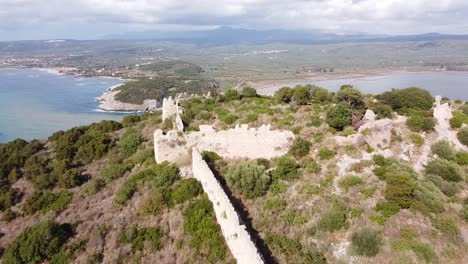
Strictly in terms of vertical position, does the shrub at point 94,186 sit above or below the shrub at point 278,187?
below

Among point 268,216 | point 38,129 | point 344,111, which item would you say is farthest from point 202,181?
point 38,129

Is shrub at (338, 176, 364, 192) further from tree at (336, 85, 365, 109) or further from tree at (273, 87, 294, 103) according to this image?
tree at (273, 87, 294, 103)

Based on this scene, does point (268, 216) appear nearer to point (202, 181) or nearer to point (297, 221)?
point (297, 221)

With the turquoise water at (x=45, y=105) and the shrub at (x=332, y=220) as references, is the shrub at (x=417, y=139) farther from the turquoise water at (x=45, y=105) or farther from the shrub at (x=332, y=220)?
the turquoise water at (x=45, y=105)

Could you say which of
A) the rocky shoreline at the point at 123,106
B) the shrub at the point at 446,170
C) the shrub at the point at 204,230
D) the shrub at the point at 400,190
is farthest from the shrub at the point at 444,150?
the rocky shoreline at the point at 123,106

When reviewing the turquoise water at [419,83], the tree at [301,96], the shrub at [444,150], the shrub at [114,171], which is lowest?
the turquoise water at [419,83]

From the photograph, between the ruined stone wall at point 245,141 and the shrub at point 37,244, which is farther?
the ruined stone wall at point 245,141
